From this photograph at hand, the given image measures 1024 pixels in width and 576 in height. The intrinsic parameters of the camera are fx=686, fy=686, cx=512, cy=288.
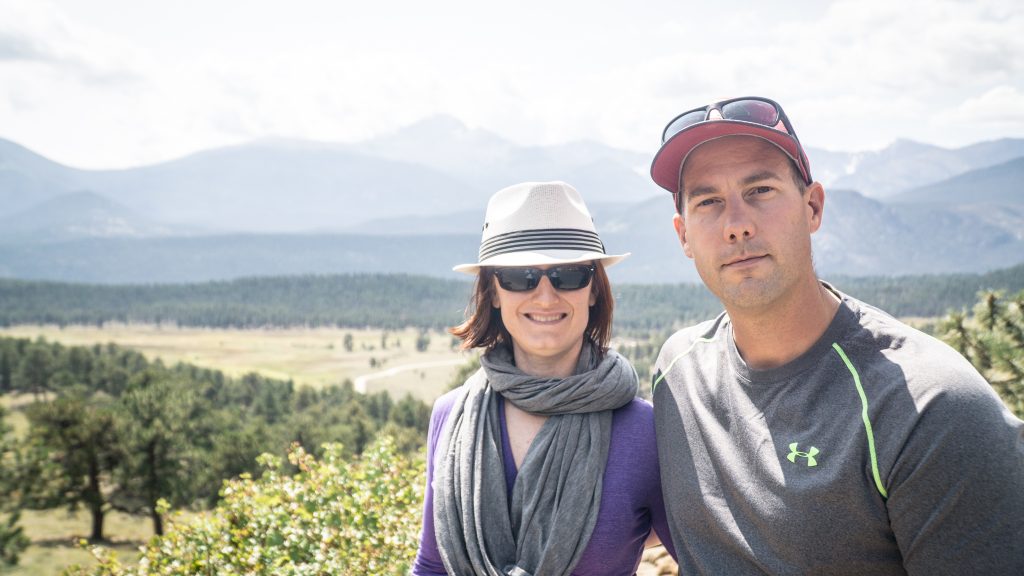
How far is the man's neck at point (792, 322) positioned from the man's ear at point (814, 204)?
12.1 inches

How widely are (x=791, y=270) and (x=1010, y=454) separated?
108 cm

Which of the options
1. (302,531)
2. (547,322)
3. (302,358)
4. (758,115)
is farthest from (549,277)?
(302,358)

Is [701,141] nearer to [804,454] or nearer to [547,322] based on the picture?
[547,322]

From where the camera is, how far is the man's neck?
10.3 feet

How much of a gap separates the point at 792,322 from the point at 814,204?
2.05 ft

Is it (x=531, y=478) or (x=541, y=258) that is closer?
(x=531, y=478)

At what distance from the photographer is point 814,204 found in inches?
132

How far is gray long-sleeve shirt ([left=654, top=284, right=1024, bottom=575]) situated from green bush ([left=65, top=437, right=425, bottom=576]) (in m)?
3.21

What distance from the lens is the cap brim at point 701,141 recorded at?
3197mm

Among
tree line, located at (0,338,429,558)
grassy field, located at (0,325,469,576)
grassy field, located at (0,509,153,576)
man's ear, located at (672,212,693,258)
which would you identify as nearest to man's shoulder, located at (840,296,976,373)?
man's ear, located at (672,212,693,258)

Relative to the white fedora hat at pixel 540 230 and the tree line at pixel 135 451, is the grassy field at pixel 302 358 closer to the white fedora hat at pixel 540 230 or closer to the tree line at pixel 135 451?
the tree line at pixel 135 451

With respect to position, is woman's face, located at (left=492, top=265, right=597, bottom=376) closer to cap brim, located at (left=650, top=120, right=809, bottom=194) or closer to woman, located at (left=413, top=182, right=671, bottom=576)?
woman, located at (left=413, top=182, right=671, bottom=576)

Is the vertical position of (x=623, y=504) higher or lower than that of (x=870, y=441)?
lower

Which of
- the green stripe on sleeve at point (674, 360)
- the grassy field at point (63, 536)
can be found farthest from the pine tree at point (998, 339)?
the grassy field at point (63, 536)
